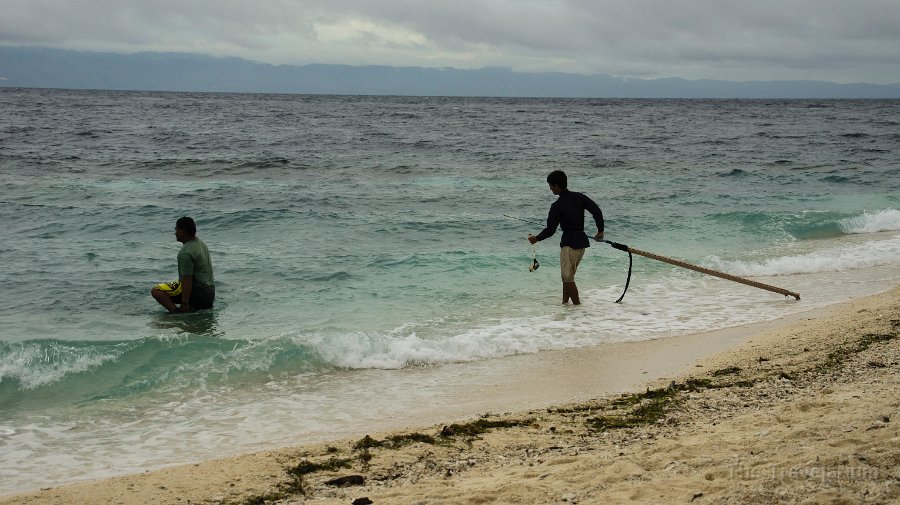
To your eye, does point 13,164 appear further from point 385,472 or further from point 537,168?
point 385,472

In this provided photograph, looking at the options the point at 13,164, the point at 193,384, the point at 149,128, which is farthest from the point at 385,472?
the point at 149,128

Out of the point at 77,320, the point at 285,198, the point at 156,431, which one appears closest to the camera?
Result: the point at 156,431

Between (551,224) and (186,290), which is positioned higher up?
(551,224)

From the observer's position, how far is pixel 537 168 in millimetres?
28109

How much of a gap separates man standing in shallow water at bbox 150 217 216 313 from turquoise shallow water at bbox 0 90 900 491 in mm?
243

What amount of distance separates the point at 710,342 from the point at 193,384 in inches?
220

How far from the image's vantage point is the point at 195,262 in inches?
378

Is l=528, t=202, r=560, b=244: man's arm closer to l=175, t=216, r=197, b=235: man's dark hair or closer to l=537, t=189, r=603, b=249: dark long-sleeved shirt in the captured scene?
l=537, t=189, r=603, b=249: dark long-sleeved shirt

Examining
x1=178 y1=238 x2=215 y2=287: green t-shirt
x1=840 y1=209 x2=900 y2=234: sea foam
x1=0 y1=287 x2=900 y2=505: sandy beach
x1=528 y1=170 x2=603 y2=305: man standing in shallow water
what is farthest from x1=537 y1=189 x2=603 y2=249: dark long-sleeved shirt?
x1=840 y1=209 x2=900 y2=234: sea foam

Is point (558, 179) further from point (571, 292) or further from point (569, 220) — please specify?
point (571, 292)

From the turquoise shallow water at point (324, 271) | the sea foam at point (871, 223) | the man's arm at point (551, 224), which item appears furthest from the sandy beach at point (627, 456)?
the sea foam at point (871, 223)

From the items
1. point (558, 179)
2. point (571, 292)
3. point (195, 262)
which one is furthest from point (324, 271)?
point (558, 179)

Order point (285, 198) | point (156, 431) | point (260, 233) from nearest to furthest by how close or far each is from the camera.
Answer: point (156, 431) → point (260, 233) → point (285, 198)

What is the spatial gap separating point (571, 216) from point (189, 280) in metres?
4.91
